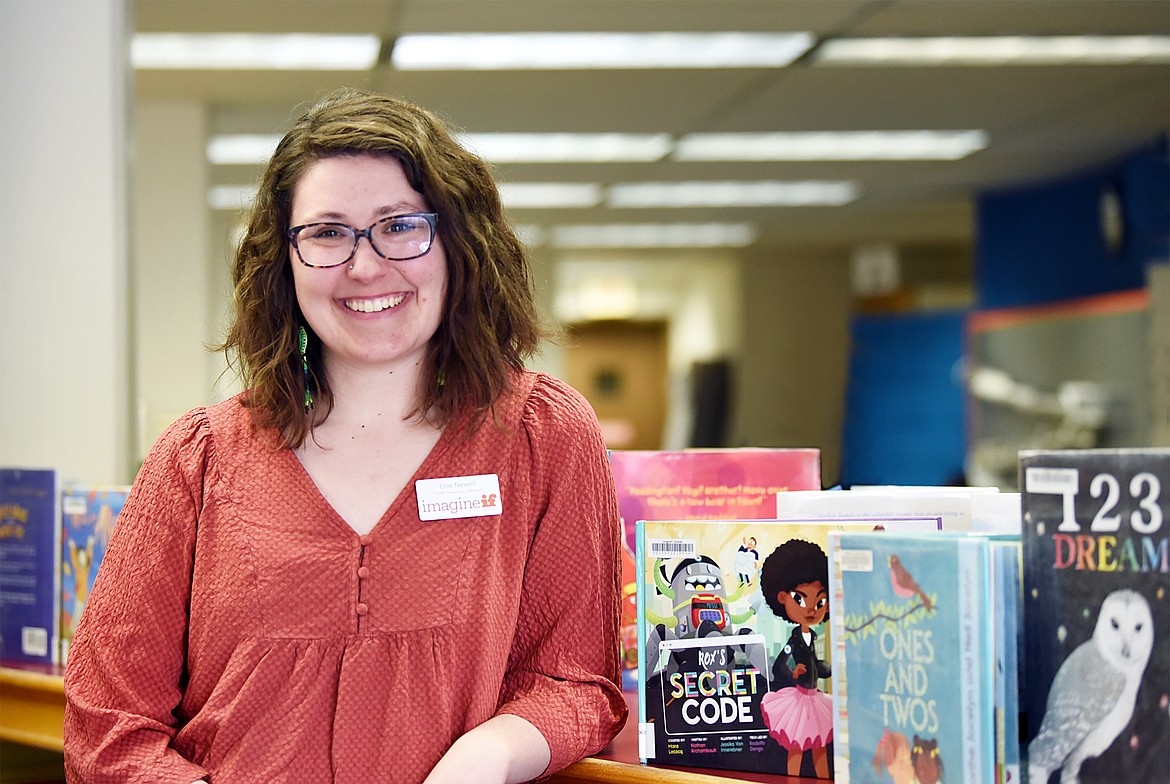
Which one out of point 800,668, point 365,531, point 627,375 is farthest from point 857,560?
point 627,375

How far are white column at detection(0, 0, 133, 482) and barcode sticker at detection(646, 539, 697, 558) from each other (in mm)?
1948

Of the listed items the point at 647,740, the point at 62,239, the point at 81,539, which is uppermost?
the point at 62,239

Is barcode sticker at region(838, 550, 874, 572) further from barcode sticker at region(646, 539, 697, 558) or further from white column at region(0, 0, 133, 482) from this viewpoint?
white column at region(0, 0, 133, 482)

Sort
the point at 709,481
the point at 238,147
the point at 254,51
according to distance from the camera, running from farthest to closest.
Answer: the point at 238,147 < the point at 254,51 < the point at 709,481

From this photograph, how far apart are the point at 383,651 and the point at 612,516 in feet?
1.21

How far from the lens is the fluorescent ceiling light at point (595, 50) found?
459cm

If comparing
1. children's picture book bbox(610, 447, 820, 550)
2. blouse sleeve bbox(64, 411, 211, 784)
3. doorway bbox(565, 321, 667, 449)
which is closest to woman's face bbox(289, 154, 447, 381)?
blouse sleeve bbox(64, 411, 211, 784)

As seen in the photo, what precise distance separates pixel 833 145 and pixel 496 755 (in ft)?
18.7

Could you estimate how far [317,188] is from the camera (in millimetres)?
1525

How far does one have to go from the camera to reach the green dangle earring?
1596 mm

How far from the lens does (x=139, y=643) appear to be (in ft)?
4.89

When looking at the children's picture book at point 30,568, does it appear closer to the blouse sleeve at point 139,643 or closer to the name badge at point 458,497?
the blouse sleeve at point 139,643

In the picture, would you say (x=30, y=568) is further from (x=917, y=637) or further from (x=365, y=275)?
(x=917, y=637)

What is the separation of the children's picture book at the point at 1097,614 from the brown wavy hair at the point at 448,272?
718 mm
